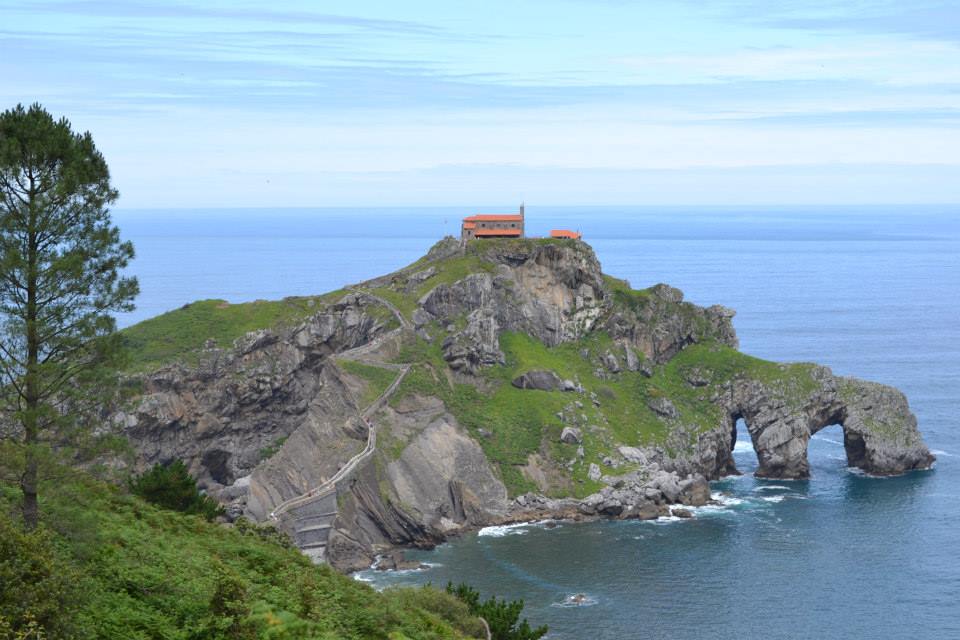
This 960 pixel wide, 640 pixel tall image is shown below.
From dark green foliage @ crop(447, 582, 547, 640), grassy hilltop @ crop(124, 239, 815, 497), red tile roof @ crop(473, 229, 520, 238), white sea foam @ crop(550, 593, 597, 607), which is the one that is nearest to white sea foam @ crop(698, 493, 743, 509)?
grassy hilltop @ crop(124, 239, 815, 497)

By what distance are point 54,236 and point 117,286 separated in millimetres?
2987

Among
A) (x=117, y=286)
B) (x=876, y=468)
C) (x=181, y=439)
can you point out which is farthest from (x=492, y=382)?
(x=117, y=286)

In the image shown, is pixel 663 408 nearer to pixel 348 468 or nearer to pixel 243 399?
pixel 348 468

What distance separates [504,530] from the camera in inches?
4210

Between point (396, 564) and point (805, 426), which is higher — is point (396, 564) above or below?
below

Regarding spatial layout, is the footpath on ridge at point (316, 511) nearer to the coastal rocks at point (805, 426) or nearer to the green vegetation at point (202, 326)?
the green vegetation at point (202, 326)

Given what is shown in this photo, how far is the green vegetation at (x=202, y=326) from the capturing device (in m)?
125

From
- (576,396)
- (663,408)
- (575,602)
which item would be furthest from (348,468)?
(663,408)

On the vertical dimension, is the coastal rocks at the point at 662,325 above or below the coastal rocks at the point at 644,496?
above

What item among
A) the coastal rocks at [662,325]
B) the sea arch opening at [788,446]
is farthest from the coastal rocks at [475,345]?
the sea arch opening at [788,446]

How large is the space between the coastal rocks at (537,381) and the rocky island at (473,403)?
0.76 ft

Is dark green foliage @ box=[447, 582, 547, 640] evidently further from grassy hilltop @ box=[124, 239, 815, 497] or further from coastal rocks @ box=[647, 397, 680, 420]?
coastal rocks @ box=[647, 397, 680, 420]

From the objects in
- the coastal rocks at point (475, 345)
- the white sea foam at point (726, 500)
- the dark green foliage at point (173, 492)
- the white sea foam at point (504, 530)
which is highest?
the coastal rocks at point (475, 345)

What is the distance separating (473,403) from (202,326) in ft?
111
